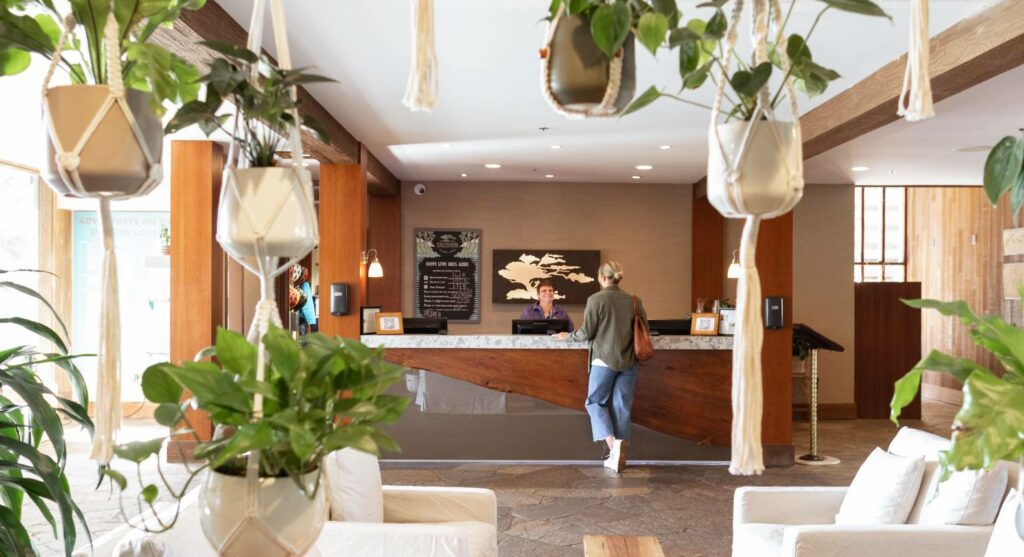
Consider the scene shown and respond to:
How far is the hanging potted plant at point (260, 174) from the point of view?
938mm

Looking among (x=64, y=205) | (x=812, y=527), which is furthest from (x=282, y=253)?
(x=64, y=205)

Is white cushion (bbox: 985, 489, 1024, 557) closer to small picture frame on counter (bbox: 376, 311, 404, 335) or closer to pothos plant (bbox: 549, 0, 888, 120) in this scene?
pothos plant (bbox: 549, 0, 888, 120)

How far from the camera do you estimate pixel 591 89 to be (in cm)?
101

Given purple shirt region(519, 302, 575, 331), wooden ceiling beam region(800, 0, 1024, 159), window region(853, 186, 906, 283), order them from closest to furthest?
1. wooden ceiling beam region(800, 0, 1024, 159)
2. purple shirt region(519, 302, 575, 331)
3. window region(853, 186, 906, 283)

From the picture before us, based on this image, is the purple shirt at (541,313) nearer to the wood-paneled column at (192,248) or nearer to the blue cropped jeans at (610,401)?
the blue cropped jeans at (610,401)

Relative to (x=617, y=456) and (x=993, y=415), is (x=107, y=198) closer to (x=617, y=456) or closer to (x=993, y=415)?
(x=993, y=415)

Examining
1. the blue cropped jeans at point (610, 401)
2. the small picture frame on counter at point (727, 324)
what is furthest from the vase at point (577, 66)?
the small picture frame on counter at point (727, 324)

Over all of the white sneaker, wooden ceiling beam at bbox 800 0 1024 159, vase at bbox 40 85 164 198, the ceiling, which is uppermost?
the ceiling

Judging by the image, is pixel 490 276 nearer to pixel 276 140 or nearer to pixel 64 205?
pixel 64 205

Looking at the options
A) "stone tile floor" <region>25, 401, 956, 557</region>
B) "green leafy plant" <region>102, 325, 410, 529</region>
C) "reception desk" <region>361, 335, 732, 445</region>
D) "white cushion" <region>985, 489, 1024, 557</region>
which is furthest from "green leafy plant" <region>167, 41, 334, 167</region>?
"reception desk" <region>361, 335, 732, 445</region>

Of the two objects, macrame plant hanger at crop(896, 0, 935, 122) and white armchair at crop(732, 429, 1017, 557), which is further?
white armchair at crop(732, 429, 1017, 557)

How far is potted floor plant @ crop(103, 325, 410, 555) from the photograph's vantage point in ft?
2.92

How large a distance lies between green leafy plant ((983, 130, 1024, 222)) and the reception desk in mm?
5626

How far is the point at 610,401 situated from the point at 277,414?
250 inches
